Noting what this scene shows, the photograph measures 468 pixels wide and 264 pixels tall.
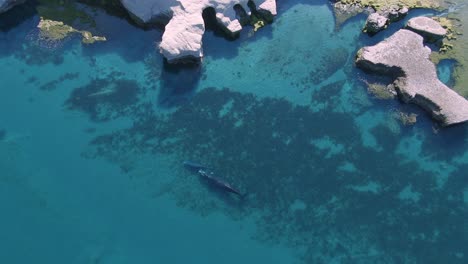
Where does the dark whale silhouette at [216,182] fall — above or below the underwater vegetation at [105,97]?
below

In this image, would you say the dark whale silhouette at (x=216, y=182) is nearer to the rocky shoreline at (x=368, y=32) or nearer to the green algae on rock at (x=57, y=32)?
the rocky shoreline at (x=368, y=32)

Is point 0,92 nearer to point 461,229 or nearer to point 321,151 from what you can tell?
point 321,151

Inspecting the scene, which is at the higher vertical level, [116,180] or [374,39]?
[374,39]

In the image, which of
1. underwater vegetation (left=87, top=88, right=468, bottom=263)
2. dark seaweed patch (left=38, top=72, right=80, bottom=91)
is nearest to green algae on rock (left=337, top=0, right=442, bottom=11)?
underwater vegetation (left=87, top=88, right=468, bottom=263)

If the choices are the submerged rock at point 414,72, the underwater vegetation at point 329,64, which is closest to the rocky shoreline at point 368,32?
the submerged rock at point 414,72

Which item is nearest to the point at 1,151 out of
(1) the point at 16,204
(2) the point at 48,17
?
(1) the point at 16,204
